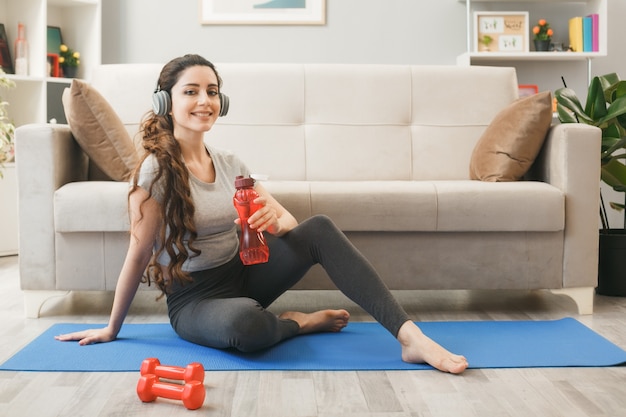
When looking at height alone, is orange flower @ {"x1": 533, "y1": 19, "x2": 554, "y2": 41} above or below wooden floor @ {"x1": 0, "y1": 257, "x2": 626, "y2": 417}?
above

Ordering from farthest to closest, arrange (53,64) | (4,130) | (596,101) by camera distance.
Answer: (53,64)
(4,130)
(596,101)

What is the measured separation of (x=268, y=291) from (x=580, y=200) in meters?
1.17

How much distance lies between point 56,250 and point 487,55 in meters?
2.61

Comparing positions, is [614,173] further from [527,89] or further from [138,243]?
[138,243]

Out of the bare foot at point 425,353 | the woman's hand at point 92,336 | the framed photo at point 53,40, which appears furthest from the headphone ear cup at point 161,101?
the framed photo at point 53,40

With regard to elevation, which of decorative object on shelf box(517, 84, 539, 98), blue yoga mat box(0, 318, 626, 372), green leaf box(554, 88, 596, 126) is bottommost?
blue yoga mat box(0, 318, 626, 372)

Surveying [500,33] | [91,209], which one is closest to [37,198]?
[91,209]

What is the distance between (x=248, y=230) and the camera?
2.08 meters

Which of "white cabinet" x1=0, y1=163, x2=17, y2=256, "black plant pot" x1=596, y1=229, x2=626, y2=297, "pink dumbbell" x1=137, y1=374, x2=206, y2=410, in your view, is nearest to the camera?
"pink dumbbell" x1=137, y1=374, x2=206, y2=410

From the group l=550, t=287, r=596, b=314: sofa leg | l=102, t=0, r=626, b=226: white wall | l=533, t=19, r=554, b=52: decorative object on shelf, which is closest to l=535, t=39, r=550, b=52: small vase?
l=533, t=19, r=554, b=52: decorative object on shelf

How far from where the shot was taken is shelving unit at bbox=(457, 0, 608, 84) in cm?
427

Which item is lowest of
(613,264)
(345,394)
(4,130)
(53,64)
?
(345,394)

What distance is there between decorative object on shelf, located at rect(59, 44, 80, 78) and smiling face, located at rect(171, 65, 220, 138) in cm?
231

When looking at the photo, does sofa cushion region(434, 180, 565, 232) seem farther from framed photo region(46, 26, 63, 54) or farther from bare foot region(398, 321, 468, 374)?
framed photo region(46, 26, 63, 54)
